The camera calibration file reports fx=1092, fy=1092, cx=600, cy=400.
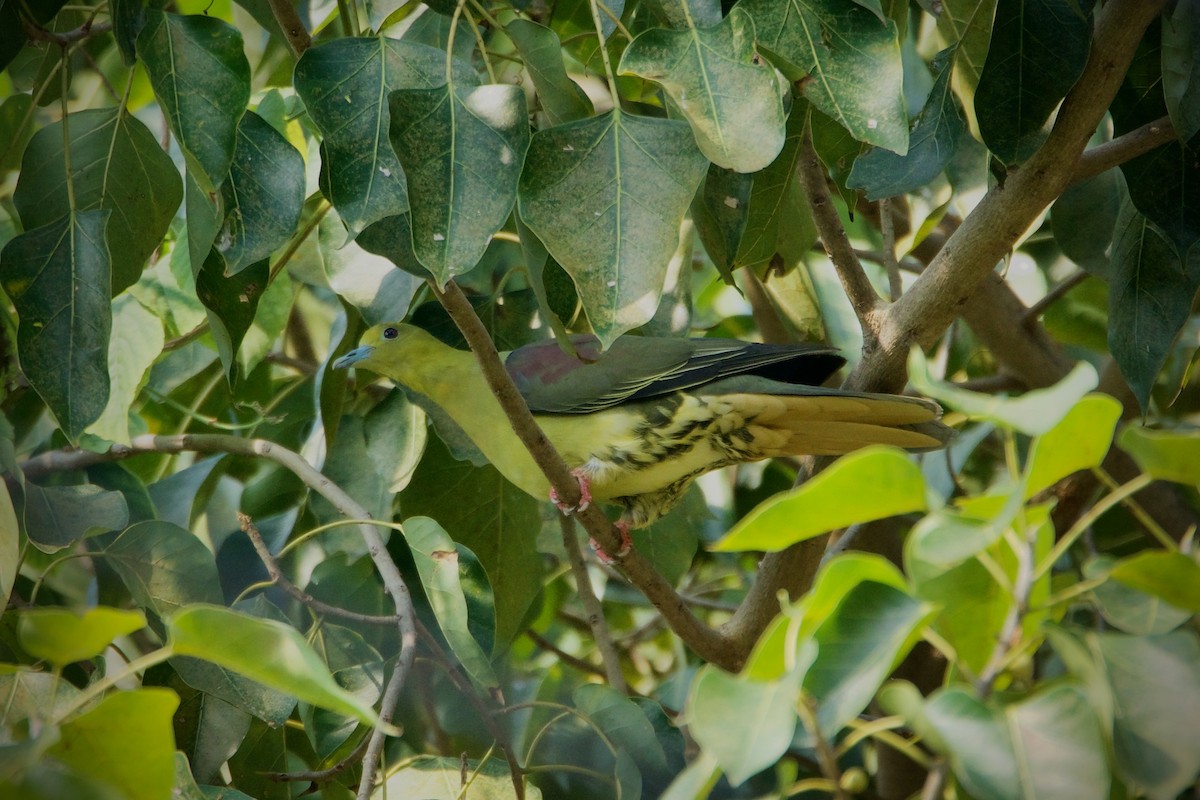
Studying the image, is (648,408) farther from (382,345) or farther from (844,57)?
(844,57)

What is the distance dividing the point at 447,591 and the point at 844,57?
109cm

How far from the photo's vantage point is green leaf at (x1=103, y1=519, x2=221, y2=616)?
80.8 inches

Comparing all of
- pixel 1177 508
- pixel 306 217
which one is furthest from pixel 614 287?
pixel 1177 508

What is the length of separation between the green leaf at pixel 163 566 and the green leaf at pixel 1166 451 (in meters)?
1.62

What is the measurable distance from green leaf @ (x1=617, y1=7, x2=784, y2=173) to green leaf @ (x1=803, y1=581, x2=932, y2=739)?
2.04ft

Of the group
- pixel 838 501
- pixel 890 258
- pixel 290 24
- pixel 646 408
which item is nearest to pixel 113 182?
pixel 290 24

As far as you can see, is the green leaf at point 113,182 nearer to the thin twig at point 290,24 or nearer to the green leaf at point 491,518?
the thin twig at point 290,24

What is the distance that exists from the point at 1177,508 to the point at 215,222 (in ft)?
9.07

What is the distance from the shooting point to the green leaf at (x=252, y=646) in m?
1.08

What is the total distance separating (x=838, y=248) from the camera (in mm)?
2369

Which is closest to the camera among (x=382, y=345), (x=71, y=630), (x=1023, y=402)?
(x=1023, y=402)

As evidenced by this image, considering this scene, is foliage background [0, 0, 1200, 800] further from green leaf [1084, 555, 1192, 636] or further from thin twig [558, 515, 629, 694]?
thin twig [558, 515, 629, 694]

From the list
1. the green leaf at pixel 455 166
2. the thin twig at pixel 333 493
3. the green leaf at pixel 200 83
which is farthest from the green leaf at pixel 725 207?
the thin twig at pixel 333 493

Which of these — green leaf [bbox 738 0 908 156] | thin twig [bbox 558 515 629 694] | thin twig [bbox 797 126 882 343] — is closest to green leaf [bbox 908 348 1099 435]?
green leaf [bbox 738 0 908 156]
